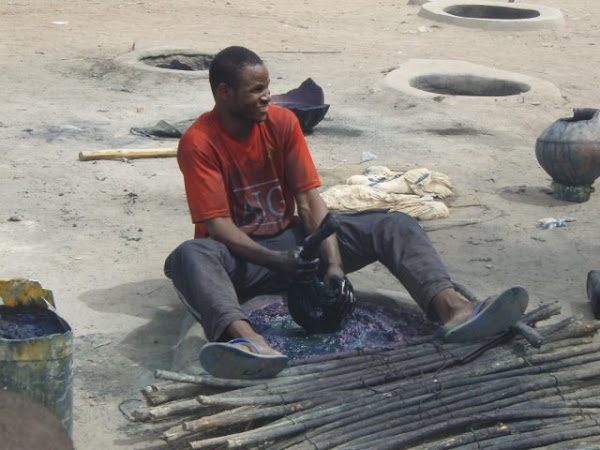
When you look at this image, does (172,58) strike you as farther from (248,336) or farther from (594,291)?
(248,336)

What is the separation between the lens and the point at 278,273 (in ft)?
15.6

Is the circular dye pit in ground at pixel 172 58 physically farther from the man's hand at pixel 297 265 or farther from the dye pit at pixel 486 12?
the man's hand at pixel 297 265

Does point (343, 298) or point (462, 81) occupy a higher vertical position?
point (343, 298)

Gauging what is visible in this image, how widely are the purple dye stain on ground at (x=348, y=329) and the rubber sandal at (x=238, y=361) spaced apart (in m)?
0.51

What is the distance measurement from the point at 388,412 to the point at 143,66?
775 centimetres

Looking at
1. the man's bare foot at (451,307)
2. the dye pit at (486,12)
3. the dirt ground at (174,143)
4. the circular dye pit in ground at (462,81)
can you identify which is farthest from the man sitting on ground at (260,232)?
the dye pit at (486,12)

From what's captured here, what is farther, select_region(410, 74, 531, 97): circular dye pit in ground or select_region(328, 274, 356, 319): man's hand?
select_region(410, 74, 531, 97): circular dye pit in ground

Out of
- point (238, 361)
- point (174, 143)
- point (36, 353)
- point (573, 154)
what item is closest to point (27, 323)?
point (36, 353)

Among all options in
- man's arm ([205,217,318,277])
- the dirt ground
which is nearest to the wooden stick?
the dirt ground

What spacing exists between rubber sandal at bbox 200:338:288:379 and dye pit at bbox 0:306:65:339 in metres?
0.56

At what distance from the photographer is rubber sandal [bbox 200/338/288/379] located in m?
3.80

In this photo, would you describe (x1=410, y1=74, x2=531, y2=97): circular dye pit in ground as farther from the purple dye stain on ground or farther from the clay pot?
the purple dye stain on ground

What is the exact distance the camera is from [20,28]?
12852mm

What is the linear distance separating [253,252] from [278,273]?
283 mm
